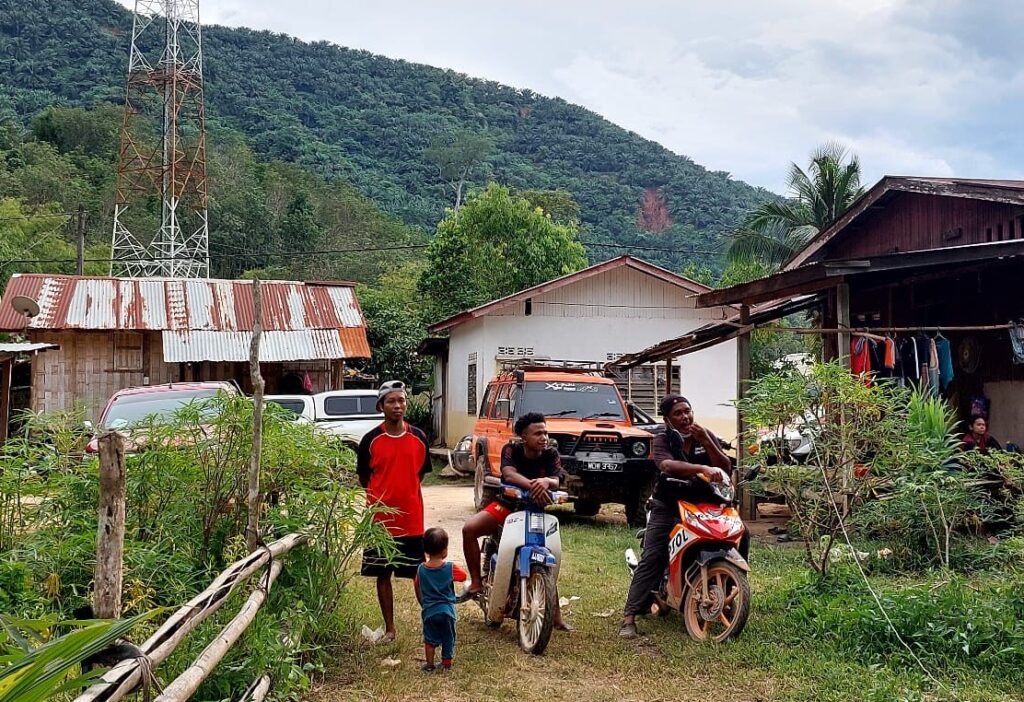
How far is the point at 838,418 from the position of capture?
624 centimetres

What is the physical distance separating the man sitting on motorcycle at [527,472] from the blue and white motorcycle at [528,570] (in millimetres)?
72

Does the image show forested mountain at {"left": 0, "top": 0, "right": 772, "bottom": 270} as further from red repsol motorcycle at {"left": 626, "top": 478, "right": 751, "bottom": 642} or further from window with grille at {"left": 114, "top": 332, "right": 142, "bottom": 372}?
red repsol motorcycle at {"left": 626, "top": 478, "right": 751, "bottom": 642}

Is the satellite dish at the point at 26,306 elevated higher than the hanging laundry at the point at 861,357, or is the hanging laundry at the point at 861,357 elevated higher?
the satellite dish at the point at 26,306

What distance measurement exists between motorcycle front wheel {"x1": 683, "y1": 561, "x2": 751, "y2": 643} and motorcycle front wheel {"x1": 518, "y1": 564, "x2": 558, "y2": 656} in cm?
94

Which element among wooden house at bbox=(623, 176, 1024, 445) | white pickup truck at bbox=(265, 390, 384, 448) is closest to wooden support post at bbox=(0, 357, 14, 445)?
white pickup truck at bbox=(265, 390, 384, 448)

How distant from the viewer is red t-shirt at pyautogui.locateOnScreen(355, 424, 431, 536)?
18.9ft

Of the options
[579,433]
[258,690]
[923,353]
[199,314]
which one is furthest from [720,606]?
[199,314]

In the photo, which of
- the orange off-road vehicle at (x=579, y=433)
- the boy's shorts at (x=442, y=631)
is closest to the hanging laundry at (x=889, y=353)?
the orange off-road vehicle at (x=579, y=433)

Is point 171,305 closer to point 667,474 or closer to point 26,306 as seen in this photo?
point 26,306

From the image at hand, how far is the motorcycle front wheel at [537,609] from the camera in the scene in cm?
543

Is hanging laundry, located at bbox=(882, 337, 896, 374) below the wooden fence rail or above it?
above

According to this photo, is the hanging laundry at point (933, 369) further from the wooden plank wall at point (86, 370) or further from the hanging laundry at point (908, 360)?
the wooden plank wall at point (86, 370)

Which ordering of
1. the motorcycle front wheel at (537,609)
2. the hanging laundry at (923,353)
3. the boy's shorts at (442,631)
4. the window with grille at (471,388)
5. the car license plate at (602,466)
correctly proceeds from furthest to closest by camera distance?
the window with grille at (471,388) < the car license plate at (602,466) < the hanging laundry at (923,353) < the motorcycle front wheel at (537,609) < the boy's shorts at (442,631)

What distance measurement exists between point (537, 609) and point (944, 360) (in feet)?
20.2
